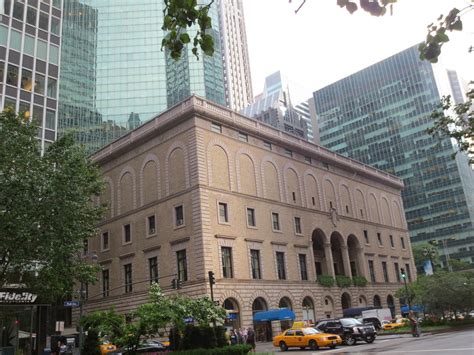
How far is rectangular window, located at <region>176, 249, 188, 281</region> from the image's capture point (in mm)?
43500

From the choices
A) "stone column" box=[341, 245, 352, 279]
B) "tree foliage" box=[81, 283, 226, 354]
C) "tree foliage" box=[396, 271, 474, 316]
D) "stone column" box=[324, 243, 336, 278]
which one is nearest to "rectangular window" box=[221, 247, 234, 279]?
"stone column" box=[324, 243, 336, 278]

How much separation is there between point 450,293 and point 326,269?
1674 cm

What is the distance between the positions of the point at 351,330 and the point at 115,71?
308 feet

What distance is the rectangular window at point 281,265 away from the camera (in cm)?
4938

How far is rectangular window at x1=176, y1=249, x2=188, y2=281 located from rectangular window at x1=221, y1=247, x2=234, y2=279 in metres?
3.41

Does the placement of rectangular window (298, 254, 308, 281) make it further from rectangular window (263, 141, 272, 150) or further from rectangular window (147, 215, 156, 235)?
rectangular window (147, 215, 156, 235)

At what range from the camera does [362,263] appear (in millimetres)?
62531

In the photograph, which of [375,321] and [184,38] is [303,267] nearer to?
[375,321]

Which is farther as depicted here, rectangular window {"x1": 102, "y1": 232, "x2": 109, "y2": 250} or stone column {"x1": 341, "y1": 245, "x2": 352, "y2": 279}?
stone column {"x1": 341, "y1": 245, "x2": 352, "y2": 279}

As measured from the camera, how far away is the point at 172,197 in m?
46.5

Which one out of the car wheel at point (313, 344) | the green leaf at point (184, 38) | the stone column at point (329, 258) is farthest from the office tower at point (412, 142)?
the green leaf at point (184, 38)

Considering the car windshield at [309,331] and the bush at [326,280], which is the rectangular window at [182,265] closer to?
the car windshield at [309,331]

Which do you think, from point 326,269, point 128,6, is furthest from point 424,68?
point 326,269

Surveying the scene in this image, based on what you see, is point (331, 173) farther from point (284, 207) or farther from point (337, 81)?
point (337, 81)
